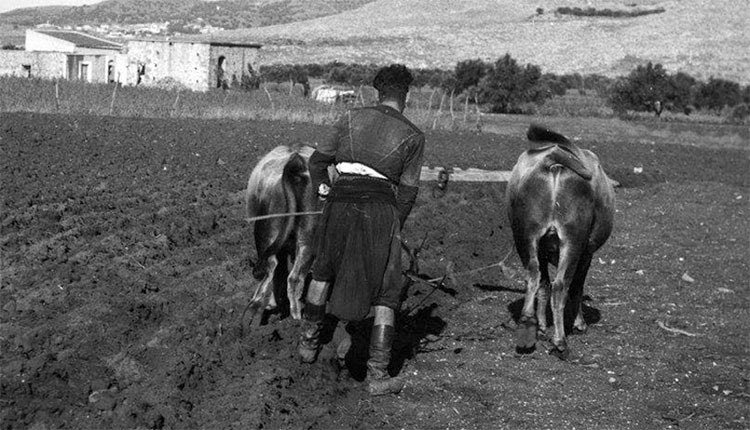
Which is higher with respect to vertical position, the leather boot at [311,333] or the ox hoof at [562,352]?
the leather boot at [311,333]

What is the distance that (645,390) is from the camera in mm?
9070

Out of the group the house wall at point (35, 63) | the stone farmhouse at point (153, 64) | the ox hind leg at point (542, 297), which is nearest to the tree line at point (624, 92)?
the stone farmhouse at point (153, 64)

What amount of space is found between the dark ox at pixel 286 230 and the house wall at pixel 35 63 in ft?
152

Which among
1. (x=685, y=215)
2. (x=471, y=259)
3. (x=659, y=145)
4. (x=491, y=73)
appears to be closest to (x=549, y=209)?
(x=471, y=259)

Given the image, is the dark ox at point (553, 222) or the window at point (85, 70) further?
the window at point (85, 70)

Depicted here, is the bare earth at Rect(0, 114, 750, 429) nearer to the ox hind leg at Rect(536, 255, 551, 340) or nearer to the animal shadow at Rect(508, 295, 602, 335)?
the animal shadow at Rect(508, 295, 602, 335)

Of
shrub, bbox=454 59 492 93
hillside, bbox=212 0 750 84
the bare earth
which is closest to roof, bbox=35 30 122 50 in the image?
shrub, bbox=454 59 492 93

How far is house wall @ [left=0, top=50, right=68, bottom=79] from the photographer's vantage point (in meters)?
54.1

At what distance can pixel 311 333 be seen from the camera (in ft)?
28.0

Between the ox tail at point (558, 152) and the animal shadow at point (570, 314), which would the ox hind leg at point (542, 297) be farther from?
the ox tail at point (558, 152)

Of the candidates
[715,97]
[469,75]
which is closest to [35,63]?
[469,75]

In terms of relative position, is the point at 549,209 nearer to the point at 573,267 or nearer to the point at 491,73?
the point at 573,267

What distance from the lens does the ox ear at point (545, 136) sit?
10445 mm

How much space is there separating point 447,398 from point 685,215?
12.8 metres
